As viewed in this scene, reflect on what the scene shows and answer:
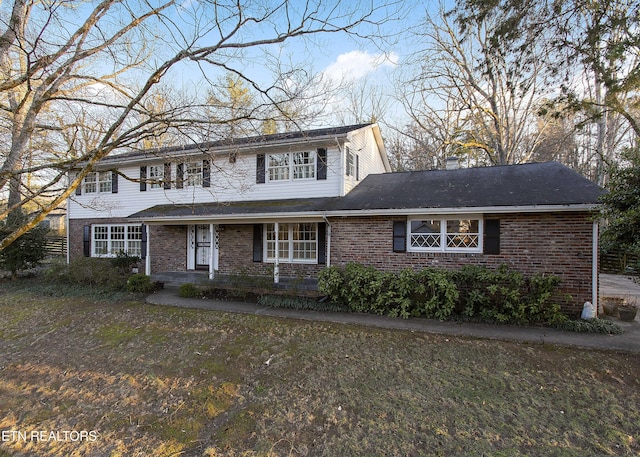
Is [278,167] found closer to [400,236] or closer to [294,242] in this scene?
[294,242]

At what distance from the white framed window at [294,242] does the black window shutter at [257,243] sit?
0.21 m

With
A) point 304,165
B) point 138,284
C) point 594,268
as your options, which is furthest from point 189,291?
point 594,268

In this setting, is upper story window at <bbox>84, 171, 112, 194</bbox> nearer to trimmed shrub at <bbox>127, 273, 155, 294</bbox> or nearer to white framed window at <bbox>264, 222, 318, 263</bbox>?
trimmed shrub at <bbox>127, 273, 155, 294</bbox>

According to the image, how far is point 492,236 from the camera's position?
7727 millimetres

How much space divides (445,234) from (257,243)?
589 cm

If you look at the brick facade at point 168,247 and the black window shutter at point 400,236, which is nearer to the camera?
the black window shutter at point 400,236

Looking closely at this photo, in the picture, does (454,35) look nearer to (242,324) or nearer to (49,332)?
(242,324)

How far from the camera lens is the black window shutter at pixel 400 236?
844 cm

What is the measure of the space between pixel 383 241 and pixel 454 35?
16.3m

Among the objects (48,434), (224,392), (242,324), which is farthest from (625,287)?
(48,434)

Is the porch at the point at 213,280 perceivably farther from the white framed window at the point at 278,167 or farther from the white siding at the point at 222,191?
the white framed window at the point at 278,167

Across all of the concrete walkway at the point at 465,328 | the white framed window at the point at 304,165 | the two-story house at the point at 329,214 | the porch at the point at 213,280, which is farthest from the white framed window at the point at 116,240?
the white framed window at the point at 304,165

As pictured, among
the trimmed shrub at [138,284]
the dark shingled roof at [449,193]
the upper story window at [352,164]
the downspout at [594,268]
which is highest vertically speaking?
the upper story window at [352,164]

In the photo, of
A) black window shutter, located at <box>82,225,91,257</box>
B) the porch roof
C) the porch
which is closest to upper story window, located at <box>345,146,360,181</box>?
the porch roof
